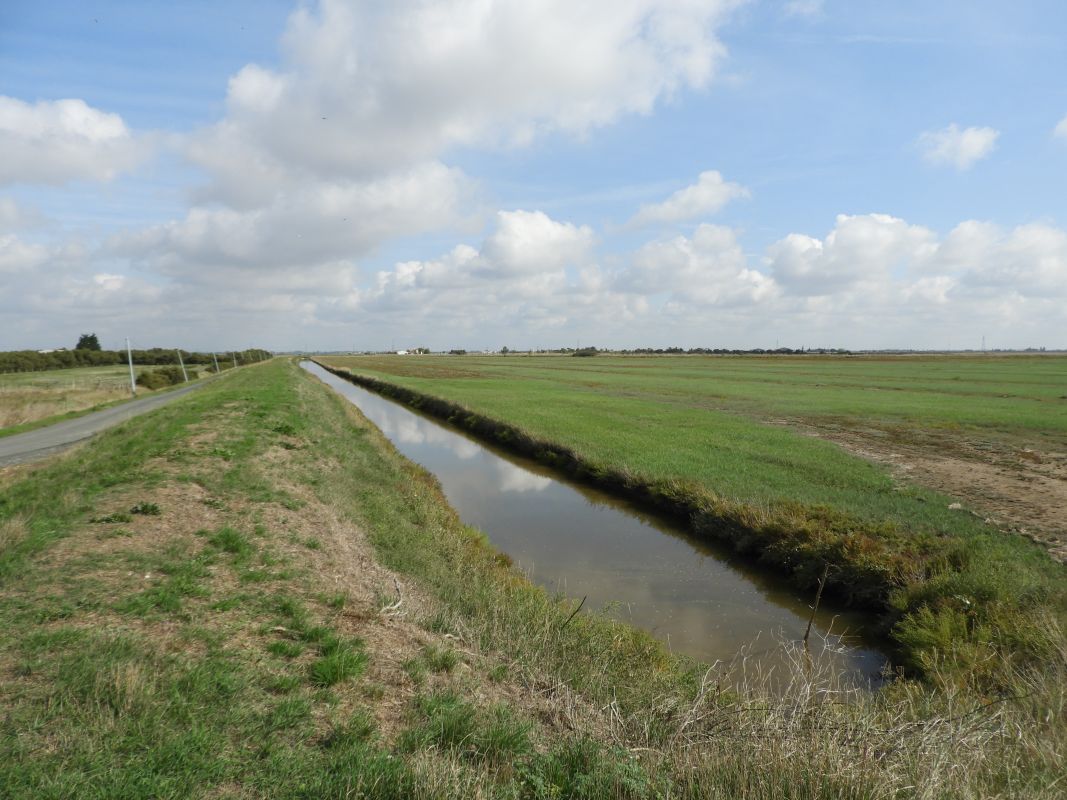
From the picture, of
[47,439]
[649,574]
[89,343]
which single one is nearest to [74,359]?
[89,343]

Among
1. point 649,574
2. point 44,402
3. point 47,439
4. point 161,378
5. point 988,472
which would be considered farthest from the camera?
point 161,378

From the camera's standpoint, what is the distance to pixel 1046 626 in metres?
6.85

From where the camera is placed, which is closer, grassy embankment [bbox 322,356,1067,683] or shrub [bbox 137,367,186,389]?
grassy embankment [bbox 322,356,1067,683]

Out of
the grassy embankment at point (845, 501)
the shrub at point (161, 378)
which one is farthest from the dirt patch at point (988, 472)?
the shrub at point (161, 378)

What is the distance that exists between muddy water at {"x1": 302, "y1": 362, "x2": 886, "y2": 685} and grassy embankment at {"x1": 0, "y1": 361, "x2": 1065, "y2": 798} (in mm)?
1643

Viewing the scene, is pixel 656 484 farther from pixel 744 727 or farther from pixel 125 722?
pixel 125 722

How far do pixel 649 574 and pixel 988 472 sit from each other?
1333 centimetres

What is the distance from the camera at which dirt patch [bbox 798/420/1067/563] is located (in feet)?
39.1

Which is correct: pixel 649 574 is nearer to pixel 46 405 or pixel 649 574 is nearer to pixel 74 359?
pixel 46 405

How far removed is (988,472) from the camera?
55.3ft

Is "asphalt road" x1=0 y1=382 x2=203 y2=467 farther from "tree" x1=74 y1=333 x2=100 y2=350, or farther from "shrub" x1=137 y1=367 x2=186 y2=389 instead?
"tree" x1=74 y1=333 x2=100 y2=350

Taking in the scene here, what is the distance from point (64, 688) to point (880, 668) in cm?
1022

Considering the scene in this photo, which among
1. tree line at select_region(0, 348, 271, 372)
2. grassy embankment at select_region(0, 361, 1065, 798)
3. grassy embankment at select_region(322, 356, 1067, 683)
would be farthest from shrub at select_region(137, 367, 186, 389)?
grassy embankment at select_region(0, 361, 1065, 798)

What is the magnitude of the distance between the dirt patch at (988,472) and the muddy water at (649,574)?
5.14 m
